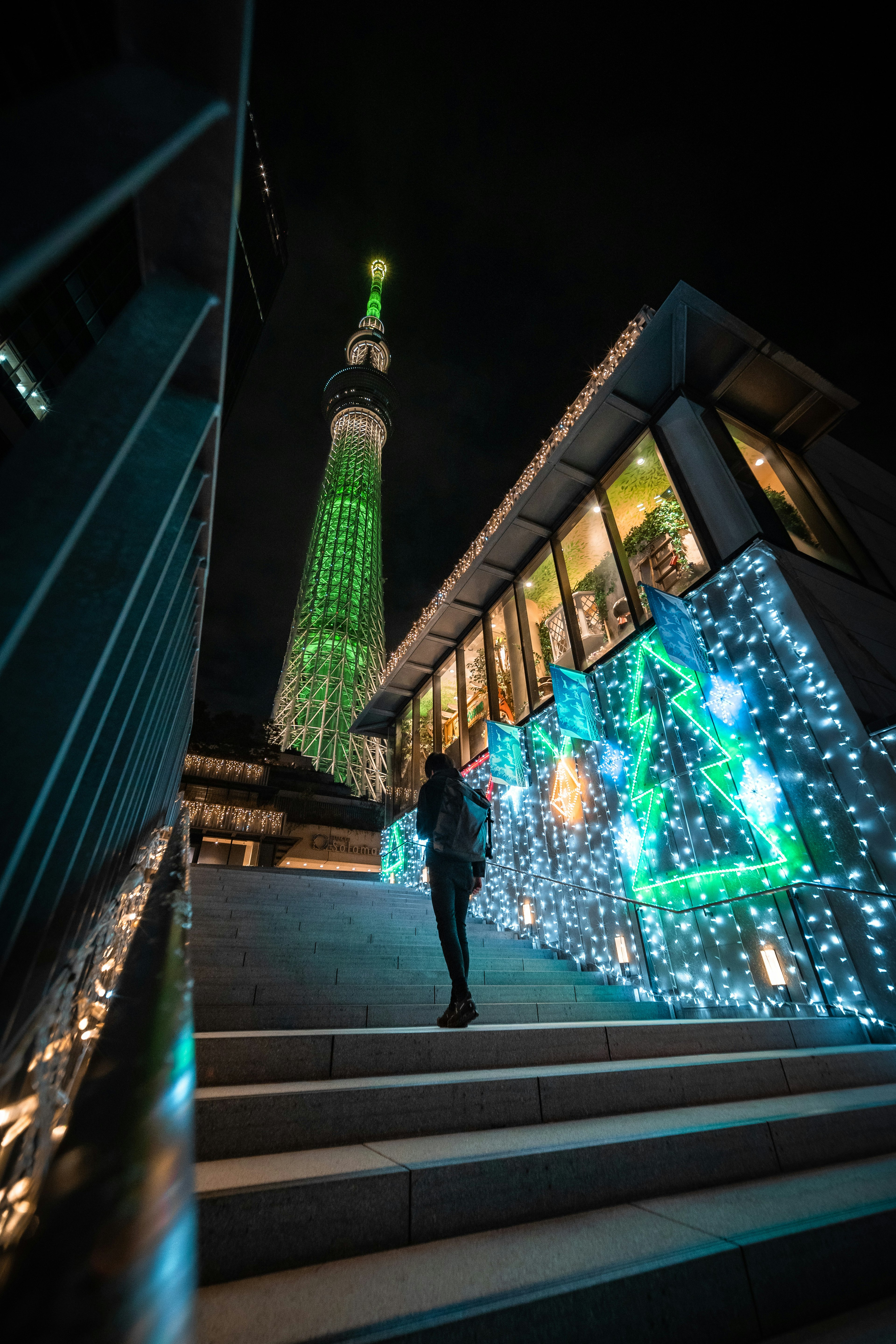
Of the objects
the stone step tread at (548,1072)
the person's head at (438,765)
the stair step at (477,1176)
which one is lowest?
the stair step at (477,1176)

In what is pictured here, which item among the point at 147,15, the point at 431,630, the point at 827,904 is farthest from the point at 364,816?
the point at 147,15

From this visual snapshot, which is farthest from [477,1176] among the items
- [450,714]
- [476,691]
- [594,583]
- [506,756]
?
[450,714]

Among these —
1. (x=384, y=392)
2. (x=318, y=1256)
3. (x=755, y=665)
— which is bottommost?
(x=318, y=1256)

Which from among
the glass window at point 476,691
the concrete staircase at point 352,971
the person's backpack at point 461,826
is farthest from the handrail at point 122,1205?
the glass window at point 476,691

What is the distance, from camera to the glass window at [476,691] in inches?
468

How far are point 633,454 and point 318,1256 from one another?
988cm

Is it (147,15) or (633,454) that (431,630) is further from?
(147,15)

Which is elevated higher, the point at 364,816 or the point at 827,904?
the point at 364,816

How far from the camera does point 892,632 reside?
7.20m

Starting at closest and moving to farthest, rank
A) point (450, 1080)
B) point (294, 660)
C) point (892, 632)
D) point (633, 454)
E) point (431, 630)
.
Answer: point (450, 1080) → point (892, 632) → point (633, 454) → point (431, 630) → point (294, 660)

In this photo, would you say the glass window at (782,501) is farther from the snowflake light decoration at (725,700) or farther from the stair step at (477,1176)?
the stair step at (477,1176)

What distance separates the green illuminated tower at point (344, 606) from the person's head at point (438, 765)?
2391 cm

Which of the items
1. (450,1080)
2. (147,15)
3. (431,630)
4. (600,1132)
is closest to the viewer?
(147,15)

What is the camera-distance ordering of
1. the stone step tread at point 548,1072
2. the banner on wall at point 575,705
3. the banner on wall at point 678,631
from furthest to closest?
the banner on wall at point 575,705 < the banner on wall at point 678,631 < the stone step tread at point 548,1072
